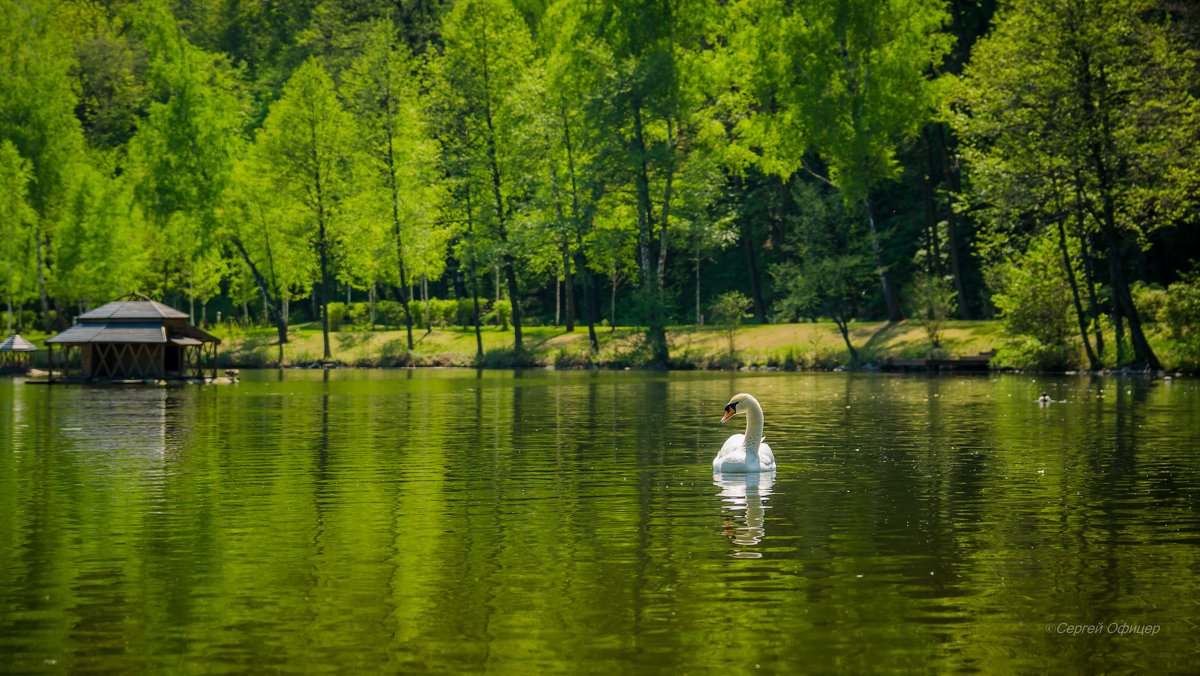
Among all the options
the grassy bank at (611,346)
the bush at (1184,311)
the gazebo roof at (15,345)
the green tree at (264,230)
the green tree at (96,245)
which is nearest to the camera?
the bush at (1184,311)

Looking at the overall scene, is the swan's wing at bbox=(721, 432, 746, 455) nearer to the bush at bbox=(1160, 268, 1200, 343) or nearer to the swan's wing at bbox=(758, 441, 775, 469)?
the swan's wing at bbox=(758, 441, 775, 469)

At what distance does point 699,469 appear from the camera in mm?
20750

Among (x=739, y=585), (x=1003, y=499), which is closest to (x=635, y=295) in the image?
(x=1003, y=499)

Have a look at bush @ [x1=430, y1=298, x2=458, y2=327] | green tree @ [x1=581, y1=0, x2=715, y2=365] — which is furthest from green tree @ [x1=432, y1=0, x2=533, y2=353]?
bush @ [x1=430, y1=298, x2=458, y2=327]

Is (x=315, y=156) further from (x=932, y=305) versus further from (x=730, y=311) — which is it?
(x=932, y=305)

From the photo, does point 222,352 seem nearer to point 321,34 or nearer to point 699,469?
point 321,34

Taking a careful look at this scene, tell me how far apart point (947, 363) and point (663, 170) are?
20023 millimetres

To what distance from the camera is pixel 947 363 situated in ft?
186

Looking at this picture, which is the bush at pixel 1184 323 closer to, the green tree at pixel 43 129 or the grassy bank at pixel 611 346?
the grassy bank at pixel 611 346

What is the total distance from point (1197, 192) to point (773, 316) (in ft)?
123

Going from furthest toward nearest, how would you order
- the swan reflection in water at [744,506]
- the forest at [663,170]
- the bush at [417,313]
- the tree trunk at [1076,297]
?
the bush at [417,313] → the tree trunk at [1076,297] → the forest at [663,170] → the swan reflection in water at [744,506]

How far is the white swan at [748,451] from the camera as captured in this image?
19.3 metres

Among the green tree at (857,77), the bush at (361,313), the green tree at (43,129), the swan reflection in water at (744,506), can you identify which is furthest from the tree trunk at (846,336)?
the green tree at (43,129)

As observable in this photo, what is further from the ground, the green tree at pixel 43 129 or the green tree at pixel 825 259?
the green tree at pixel 43 129
